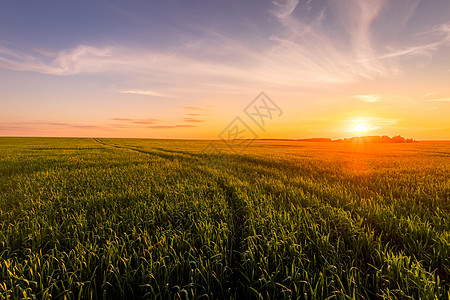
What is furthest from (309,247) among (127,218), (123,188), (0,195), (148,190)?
(0,195)

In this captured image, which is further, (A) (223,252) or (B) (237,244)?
(B) (237,244)

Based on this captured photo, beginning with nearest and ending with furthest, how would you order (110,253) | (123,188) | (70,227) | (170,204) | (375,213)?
(110,253), (70,227), (375,213), (170,204), (123,188)

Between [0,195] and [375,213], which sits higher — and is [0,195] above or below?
below

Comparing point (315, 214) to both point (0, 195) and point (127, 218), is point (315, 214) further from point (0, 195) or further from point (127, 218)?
point (0, 195)

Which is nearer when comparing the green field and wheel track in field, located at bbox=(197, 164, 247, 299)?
the green field

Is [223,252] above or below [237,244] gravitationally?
above

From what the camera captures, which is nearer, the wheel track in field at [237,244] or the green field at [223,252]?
the green field at [223,252]

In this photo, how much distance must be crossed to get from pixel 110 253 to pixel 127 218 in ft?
4.79

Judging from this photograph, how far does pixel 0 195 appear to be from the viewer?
19.1 feet

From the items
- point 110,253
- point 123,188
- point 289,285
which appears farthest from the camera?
point 123,188

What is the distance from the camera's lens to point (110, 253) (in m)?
2.41

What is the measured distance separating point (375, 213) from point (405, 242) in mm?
888

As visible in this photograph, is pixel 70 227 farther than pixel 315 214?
No

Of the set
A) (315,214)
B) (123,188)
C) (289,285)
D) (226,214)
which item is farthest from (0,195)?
(315,214)
